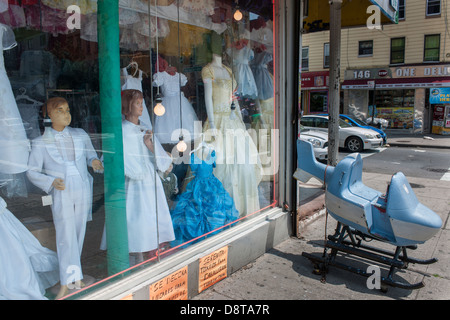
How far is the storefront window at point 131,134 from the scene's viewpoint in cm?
258

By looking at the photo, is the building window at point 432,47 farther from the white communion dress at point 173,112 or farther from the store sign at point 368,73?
the white communion dress at point 173,112

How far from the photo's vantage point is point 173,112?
12.5ft

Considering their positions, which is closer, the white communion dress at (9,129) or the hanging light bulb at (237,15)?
the white communion dress at (9,129)

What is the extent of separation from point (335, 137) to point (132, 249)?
498 centimetres

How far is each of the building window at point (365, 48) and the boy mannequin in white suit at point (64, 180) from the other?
73.1 ft

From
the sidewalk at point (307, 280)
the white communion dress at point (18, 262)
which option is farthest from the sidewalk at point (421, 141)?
the white communion dress at point (18, 262)

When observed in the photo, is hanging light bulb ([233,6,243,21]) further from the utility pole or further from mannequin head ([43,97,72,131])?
the utility pole

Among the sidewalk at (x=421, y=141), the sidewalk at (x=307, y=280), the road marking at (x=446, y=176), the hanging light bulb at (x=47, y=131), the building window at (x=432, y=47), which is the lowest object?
the sidewalk at (x=307, y=280)

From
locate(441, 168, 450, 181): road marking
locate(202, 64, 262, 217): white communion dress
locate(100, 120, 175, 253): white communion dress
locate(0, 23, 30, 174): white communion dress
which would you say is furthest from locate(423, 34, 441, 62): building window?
locate(0, 23, 30, 174): white communion dress

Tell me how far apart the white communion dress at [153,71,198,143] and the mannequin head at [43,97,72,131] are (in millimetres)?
913

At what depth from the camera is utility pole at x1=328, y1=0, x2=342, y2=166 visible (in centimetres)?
680

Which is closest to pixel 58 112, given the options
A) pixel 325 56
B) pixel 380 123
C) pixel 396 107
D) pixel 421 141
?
pixel 421 141

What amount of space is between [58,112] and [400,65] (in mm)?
21966

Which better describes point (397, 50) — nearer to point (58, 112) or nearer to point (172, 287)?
point (172, 287)
